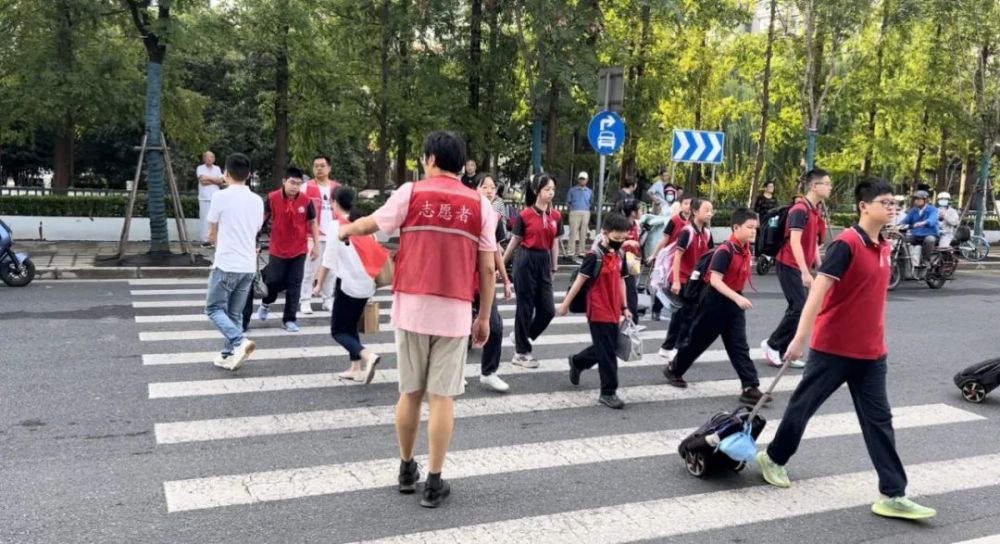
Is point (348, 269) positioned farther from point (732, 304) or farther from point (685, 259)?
point (685, 259)

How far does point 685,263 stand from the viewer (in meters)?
8.41

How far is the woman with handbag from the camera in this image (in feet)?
20.9

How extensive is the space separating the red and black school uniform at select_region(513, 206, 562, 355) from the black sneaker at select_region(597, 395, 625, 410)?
4.01 ft

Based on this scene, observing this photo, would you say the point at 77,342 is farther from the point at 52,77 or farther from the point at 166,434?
the point at 52,77

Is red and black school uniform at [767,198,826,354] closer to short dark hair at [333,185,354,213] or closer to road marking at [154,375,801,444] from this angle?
road marking at [154,375,801,444]

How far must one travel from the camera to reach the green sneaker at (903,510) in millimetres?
4570

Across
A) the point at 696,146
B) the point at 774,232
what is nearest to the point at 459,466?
the point at 774,232

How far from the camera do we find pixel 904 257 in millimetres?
15242

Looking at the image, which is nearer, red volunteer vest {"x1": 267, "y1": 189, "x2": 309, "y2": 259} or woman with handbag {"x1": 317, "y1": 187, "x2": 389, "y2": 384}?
woman with handbag {"x1": 317, "y1": 187, "x2": 389, "y2": 384}

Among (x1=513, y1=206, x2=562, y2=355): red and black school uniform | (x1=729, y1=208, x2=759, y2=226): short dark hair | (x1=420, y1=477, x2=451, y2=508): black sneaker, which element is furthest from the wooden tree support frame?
(x1=420, y1=477, x2=451, y2=508): black sneaker

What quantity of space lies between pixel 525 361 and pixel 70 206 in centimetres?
1301

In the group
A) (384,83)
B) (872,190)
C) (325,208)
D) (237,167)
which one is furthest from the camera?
(384,83)

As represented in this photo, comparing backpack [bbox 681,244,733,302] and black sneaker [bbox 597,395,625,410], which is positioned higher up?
backpack [bbox 681,244,733,302]

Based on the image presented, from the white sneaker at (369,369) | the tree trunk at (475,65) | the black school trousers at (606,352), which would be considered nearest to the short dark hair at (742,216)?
the black school trousers at (606,352)
